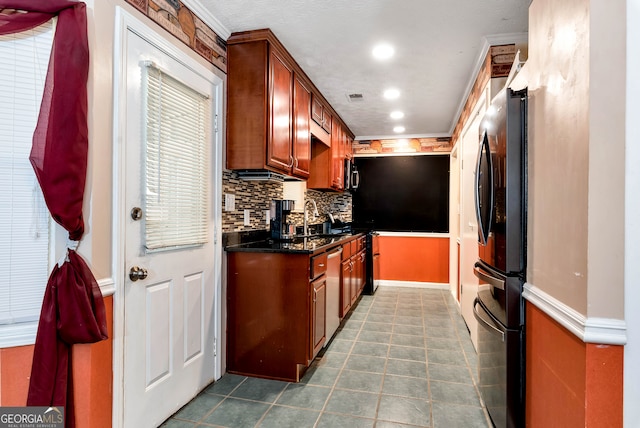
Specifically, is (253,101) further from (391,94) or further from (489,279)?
(489,279)

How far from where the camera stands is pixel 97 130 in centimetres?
148

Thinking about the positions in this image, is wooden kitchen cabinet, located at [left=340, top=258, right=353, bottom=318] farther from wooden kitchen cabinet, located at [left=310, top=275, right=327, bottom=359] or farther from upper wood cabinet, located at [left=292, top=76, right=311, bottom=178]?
upper wood cabinet, located at [left=292, top=76, right=311, bottom=178]

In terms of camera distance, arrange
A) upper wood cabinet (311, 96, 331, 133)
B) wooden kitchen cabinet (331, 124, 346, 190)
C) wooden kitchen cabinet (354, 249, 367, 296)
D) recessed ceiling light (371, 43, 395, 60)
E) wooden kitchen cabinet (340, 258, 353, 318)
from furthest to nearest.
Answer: wooden kitchen cabinet (331, 124, 346, 190)
wooden kitchen cabinet (354, 249, 367, 296)
upper wood cabinet (311, 96, 331, 133)
wooden kitchen cabinet (340, 258, 353, 318)
recessed ceiling light (371, 43, 395, 60)

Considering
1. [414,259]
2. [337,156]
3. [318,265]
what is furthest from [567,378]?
[414,259]

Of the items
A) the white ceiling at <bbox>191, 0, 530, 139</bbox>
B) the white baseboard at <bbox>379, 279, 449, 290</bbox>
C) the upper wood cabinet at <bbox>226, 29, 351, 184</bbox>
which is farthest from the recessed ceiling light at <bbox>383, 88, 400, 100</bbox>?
the white baseboard at <bbox>379, 279, 449, 290</bbox>

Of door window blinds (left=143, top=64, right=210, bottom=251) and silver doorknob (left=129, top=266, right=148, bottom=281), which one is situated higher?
door window blinds (left=143, top=64, right=210, bottom=251)

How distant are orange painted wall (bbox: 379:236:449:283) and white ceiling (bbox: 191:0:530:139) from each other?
2.48 meters

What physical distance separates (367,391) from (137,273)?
1.61m

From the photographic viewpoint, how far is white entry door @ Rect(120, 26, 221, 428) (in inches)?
66.0

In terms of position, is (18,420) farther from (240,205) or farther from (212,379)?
(240,205)

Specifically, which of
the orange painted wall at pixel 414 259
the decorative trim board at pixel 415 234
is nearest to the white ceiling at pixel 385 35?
the decorative trim board at pixel 415 234

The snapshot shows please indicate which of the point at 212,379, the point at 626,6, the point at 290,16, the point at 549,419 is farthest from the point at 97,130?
the point at 549,419

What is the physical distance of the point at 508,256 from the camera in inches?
63.9

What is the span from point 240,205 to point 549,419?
2241mm
